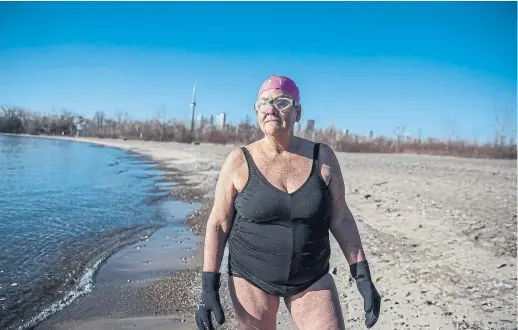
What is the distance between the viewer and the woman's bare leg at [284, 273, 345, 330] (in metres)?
2.24

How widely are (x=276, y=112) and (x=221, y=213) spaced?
672mm

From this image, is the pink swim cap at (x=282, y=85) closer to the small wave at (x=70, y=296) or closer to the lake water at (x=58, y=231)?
the small wave at (x=70, y=296)

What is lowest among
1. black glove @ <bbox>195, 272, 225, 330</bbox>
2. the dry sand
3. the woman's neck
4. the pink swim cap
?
the dry sand

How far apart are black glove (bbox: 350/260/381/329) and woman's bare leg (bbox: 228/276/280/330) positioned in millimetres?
530

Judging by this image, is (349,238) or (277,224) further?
(349,238)

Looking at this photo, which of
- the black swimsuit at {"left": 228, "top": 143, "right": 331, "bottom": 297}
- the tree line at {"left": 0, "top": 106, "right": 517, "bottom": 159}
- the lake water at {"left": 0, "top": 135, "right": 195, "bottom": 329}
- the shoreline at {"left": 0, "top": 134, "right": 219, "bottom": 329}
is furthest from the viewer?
the tree line at {"left": 0, "top": 106, "right": 517, "bottom": 159}

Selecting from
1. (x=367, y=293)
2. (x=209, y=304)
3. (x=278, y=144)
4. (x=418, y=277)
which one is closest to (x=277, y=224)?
(x=278, y=144)

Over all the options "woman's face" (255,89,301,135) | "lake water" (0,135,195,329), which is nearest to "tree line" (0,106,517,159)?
"lake water" (0,135,195,329)

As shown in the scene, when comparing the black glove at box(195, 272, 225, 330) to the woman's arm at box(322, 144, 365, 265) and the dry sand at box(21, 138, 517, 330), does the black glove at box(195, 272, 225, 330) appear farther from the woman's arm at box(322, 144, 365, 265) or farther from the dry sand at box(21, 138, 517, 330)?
the dry sand at box(21, 138, 517, 330)

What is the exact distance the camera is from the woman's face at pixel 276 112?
225 cm

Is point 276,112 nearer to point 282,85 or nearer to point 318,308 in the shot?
point 282,85

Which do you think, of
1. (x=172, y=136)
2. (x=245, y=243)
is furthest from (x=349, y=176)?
(x=172, y=136)

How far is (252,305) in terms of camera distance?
229 cm

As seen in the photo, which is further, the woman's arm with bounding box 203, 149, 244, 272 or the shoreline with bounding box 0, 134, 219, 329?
the shoreline with bounding box 0, 134, 219, 329
